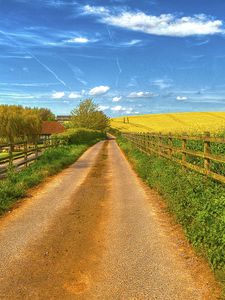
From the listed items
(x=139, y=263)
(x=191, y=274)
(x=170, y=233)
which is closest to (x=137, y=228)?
(x=170, y=233)

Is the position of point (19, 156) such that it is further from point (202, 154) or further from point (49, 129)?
point (49, 129)

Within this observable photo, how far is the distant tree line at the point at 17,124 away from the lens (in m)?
78.3

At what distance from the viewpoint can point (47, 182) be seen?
694 inches

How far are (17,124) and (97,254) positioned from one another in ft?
246

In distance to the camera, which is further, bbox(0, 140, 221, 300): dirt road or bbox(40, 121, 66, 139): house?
bbox(40, 121, 66, 139): house

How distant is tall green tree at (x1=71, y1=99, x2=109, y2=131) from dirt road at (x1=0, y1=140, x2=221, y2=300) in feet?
316

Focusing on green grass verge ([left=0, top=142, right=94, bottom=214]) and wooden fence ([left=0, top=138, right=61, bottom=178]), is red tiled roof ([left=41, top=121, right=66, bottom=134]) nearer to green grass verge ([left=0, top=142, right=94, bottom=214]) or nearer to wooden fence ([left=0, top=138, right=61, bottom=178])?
wooden fence ([left=0, top=138, right=61, bottom=178])

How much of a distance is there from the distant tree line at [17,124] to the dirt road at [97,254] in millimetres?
66606

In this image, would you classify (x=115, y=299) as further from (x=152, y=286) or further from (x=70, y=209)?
(x=70, y=209)

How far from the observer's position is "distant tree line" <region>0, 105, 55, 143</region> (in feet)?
257

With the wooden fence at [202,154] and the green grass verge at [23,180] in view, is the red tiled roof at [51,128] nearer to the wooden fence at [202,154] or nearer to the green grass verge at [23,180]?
the green grass verge at [23,180]

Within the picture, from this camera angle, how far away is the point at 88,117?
110 m

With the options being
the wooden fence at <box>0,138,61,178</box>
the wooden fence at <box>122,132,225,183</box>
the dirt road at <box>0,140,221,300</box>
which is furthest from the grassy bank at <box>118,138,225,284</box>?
the wooden fence at <box>0,138,61,178</box>

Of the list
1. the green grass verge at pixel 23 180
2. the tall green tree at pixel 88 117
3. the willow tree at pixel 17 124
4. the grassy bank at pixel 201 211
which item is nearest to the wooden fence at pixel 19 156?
the green grass verge at pixel 23 180
